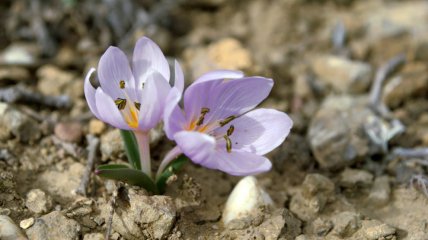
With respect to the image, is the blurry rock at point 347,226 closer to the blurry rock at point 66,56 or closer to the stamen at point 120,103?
the stamen at point 120,103

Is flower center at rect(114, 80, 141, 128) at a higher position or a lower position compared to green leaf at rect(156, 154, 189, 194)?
higher

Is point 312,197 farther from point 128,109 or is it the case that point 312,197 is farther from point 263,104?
point 128,109

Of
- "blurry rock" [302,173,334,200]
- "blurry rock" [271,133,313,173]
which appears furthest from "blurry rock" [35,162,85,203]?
"blurry rock" [302,173,334,200]

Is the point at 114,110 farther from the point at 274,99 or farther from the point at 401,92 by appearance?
the point at 401,92

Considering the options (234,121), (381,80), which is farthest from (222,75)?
(381,80)

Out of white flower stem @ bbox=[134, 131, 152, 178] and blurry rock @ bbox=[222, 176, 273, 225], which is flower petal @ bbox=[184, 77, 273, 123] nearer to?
white flower stem @ bbox=[134, 131, 152, 178]
